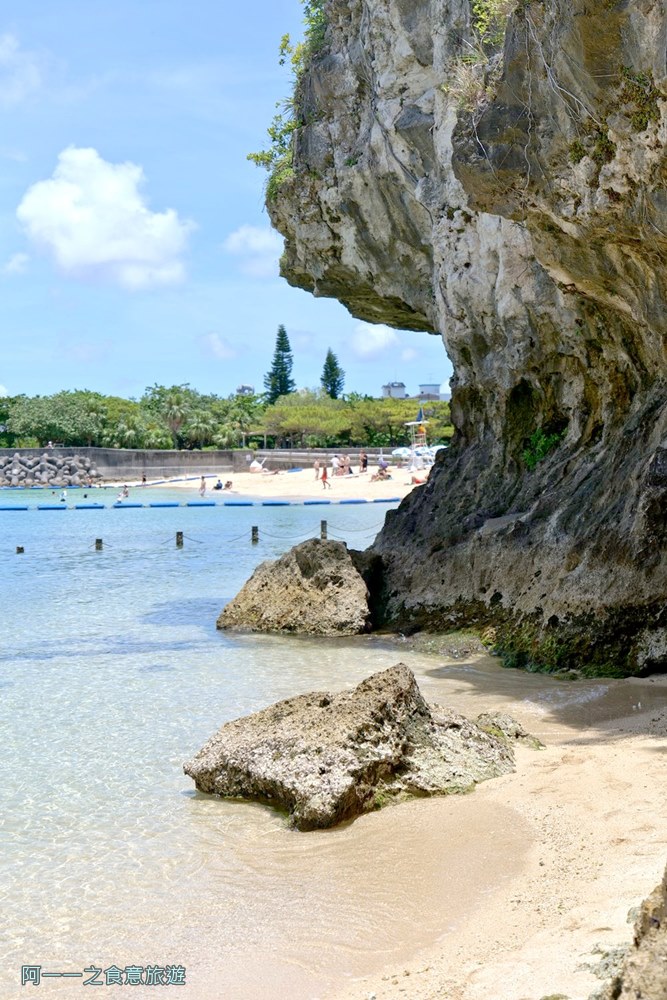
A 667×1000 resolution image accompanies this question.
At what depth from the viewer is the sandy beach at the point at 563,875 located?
14.2ft

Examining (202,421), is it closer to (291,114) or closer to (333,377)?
(333,377)

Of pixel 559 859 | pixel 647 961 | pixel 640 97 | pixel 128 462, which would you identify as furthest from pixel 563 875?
pixel 128 462

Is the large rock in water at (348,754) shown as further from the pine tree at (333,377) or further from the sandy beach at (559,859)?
the pine tree at (333,377)

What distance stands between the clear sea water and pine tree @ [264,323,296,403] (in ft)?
303

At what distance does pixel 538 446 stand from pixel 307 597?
406 cm

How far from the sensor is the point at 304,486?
58.7 metres

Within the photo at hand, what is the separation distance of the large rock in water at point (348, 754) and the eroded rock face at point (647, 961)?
3.83m

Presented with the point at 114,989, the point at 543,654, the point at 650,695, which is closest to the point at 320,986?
the point at 114,989

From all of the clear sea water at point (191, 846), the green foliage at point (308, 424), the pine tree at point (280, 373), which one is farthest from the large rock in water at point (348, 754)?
the pine tree at point (280, 373)

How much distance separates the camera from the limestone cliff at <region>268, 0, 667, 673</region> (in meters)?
9.59

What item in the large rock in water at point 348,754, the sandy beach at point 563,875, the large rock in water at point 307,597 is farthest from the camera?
the large rock in water at point 307,597

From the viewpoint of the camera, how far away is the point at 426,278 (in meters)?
18.7

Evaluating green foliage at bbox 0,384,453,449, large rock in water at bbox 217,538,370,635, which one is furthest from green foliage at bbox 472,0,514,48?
green foliage at bbox 0,384,453,449

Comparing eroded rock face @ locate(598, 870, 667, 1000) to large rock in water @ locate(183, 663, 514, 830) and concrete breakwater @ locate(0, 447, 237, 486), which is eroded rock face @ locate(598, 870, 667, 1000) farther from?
concrete breakwater @ locate(0, 447, 237, 486)
